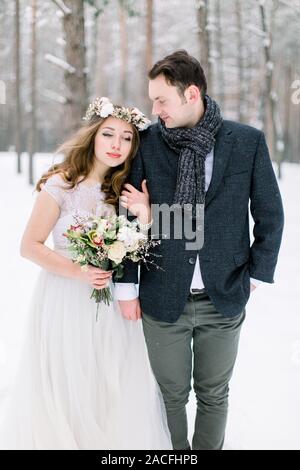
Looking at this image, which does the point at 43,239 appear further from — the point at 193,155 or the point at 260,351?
the point at 260,351

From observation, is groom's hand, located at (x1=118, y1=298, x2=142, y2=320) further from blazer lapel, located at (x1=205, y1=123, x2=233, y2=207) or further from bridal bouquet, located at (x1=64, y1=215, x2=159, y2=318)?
blazer lapel, located at (x1=205, y1=123, x2=233, y2=207)

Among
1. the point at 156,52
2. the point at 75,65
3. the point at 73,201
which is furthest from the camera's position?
the point at 156,52

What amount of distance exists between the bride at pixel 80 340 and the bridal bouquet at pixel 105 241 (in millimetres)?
185

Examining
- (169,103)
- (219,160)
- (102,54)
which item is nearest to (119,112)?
A: (169,103)

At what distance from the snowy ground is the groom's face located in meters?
0.98

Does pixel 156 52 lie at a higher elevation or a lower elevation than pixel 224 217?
higher

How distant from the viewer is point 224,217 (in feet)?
7.74

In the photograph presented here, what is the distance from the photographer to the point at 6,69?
20391 millimetres

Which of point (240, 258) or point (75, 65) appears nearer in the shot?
point (240, 258)

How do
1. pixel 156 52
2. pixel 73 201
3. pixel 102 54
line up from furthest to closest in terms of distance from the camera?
1. pixel 102 54
2. pixel 156 52
3. pixel 73 201

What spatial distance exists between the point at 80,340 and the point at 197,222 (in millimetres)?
1019

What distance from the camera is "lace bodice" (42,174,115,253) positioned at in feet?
8.34

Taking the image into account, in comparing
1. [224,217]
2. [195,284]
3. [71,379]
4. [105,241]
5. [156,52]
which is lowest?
[71,379]
